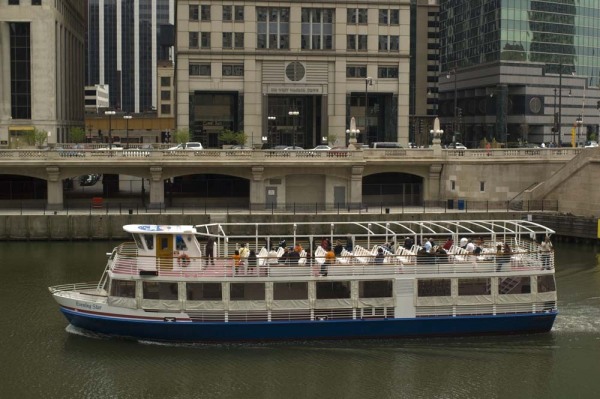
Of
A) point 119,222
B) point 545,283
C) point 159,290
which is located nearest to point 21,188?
point 119,222

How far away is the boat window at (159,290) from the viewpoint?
121 feet

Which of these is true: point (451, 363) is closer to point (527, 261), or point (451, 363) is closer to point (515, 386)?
point (515, 386)

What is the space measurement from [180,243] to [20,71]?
250ft

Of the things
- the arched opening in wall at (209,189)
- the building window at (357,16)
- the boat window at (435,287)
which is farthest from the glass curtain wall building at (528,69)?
the boat window at (435,287)

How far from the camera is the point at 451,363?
35.9 m

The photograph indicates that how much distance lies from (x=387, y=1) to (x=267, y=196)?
41.6 m

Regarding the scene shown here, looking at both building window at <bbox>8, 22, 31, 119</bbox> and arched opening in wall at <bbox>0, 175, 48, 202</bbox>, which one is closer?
arched opening in wall at <bbox>0, 175, 48, 202</bbox>

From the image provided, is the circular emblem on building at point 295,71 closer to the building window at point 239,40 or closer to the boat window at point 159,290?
the building window at point 239,40

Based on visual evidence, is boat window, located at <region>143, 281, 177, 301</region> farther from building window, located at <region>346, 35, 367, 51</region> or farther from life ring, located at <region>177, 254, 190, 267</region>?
building window, located at <region>346, 35, 367, 51</region>

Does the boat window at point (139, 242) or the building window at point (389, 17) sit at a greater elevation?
the building window at point (389, 17)

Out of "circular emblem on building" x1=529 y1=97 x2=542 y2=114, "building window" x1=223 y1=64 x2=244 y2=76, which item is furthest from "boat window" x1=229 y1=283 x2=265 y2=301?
"circular emblem on building" x1=529 y1=97 x2=542 y2=114

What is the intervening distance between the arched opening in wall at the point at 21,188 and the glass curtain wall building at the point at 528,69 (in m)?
70.6

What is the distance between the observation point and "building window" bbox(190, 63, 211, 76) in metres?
104

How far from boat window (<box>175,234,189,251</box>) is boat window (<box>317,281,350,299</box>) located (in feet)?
19.5
